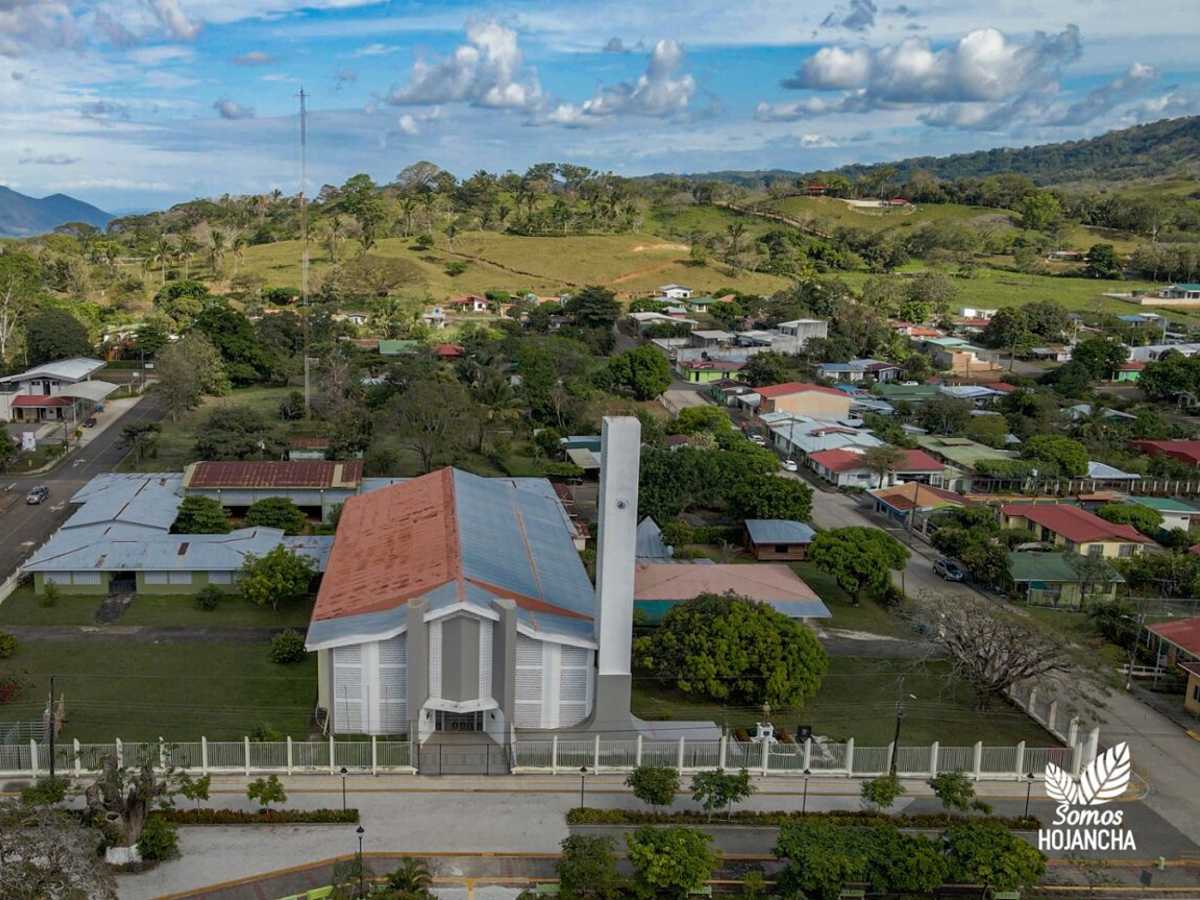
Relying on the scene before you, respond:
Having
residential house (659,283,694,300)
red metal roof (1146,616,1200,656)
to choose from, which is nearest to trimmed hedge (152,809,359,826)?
red metal roof (1146,616,1200,656)

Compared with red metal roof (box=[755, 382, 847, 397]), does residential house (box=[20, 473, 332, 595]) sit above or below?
below

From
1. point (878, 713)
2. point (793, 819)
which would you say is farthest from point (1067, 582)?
point (793, 819)

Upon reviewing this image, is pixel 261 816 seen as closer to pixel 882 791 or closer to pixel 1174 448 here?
pixel 882 791

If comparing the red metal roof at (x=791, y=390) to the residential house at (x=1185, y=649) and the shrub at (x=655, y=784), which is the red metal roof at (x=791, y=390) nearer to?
the residential house at (x=1185, y=649)

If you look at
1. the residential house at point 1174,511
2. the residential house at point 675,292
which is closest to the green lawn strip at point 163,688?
the residential house at point 1174,511

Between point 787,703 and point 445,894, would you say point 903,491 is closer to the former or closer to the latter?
point 787,703

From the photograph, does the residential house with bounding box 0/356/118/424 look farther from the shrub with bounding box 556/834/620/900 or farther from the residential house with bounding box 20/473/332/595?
the shrub with bounding box 556/834/620/900
